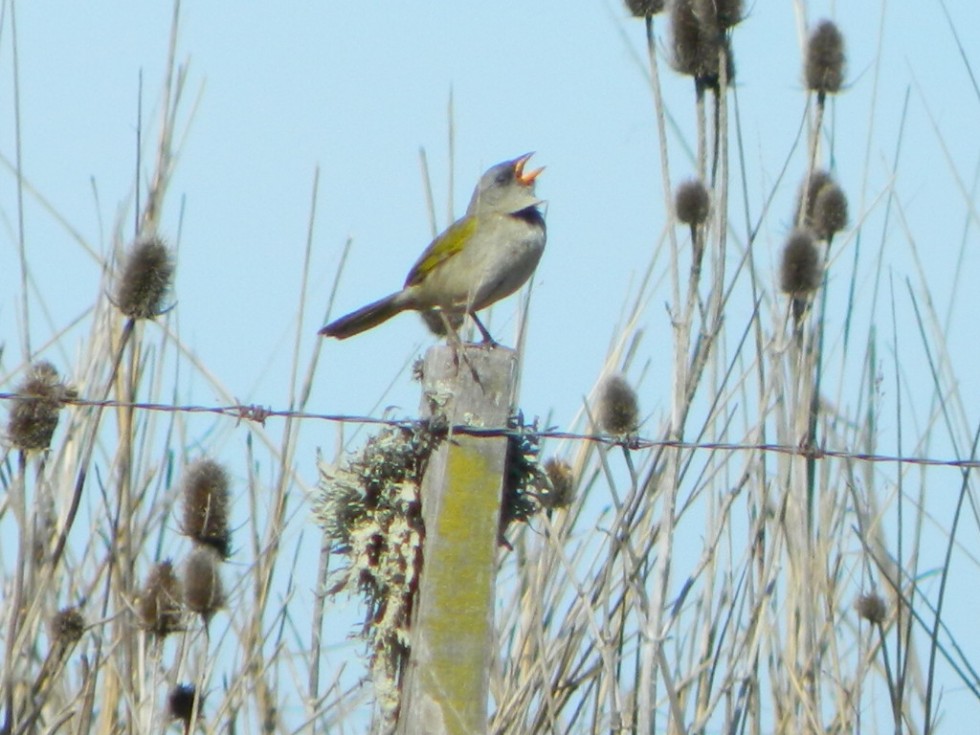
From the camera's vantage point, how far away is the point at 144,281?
370 centimetres

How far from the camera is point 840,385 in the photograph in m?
4.07

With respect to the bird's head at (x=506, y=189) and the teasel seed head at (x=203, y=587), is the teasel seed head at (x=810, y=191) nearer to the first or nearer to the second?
the bird's head at (x=506, y=189)

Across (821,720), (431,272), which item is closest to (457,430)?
(821,720)

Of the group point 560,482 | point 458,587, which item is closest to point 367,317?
point 560,482

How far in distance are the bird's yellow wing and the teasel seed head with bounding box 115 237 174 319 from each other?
146 cm

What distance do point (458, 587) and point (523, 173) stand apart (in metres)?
3.12

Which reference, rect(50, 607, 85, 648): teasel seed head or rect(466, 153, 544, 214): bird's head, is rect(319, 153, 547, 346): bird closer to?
rect(466, 153, 544, 214): bird's head

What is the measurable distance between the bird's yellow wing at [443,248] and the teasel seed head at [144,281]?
146 centimetres

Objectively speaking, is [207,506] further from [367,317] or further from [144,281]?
Answer: [367,317]

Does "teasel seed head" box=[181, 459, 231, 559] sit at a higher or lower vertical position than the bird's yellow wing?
lower

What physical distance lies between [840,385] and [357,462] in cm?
178

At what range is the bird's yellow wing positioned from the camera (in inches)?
200

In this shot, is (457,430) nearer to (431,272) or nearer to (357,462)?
(357,462)

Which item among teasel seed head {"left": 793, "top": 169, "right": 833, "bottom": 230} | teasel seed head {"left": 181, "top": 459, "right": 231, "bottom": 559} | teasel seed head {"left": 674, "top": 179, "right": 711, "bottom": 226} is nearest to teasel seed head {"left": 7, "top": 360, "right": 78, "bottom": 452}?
teasel seed head {"left": 181, "top": 459, "right": 231, "bottom": 559}
